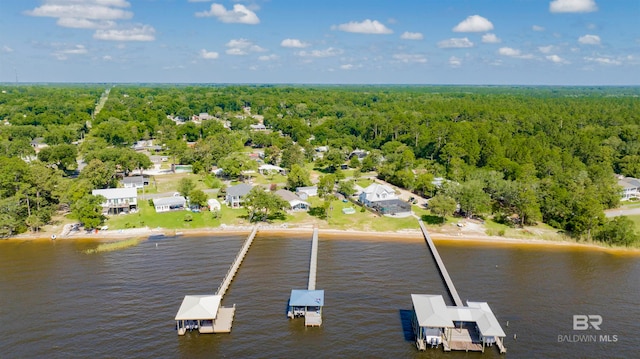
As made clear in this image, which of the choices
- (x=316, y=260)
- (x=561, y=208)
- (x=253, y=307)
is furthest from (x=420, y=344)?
(x=561, y=208)

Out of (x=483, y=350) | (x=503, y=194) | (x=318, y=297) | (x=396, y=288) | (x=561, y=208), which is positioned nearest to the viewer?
(x=483, y=350)

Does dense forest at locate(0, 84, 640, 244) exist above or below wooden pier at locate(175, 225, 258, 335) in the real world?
above

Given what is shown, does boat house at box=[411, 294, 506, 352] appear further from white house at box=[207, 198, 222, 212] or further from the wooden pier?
white house at box=[207, 198, 222, 212]

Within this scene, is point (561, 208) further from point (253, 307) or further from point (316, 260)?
point (253, 307)

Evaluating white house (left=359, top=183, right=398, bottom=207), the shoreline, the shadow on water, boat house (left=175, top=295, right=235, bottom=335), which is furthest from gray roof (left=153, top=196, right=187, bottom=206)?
the shadow on water

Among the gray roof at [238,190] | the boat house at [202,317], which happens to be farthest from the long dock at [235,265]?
the gray roof at [238,190]

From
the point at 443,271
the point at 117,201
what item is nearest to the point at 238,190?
the point at 117,201
